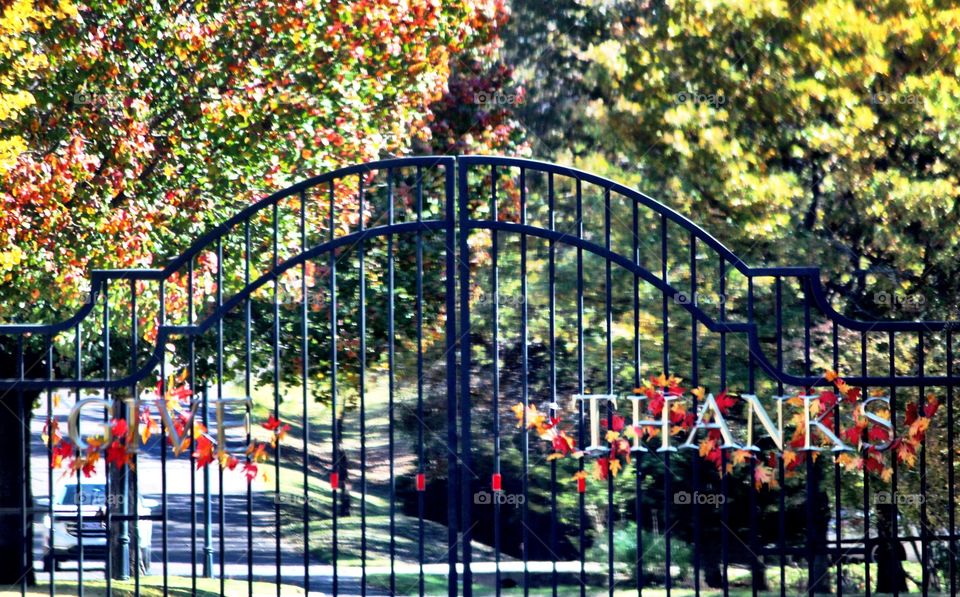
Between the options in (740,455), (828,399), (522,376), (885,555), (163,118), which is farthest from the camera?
(885,555)

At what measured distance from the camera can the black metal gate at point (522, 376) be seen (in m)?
5.70

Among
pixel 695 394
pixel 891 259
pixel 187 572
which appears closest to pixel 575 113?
pixel 891 259

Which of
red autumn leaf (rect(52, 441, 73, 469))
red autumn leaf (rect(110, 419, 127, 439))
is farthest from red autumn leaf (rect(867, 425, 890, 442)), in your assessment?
red autumn leaf (rect(52, 441, 73, 469))

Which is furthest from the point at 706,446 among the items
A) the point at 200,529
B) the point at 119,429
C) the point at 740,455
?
the point at 200,529

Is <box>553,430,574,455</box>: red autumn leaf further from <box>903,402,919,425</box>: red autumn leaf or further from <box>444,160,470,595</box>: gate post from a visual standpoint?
<box>903,402,919,425</box>: red autumn leaf

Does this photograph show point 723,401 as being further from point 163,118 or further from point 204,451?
point 163,118

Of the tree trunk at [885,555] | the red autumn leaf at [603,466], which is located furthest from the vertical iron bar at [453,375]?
the tree trunk at [885,555]

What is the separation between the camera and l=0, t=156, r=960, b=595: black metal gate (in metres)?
5.70

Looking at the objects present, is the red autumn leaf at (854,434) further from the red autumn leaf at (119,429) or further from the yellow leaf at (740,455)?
the red autumn leaf at (119,429)

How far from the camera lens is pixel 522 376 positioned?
6.37 m

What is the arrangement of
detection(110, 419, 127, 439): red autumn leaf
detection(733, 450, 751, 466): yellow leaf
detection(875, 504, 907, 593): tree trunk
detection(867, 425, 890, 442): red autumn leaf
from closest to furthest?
detection(733, 450, 751, 466): yellow leaf
detection(867, 425, 890, 442): red autumn leaf
detection(110, 419, 127, 439): red autumn leaf
detection(875, 504, 907, 593): tree trunk

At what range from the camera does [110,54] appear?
845 cm

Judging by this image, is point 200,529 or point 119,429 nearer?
point 119,429

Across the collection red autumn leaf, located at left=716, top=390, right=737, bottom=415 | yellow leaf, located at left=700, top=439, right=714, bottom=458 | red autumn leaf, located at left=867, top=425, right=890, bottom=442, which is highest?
red autumn leaf, located at left=716, top=390, right=737, bottom=415
